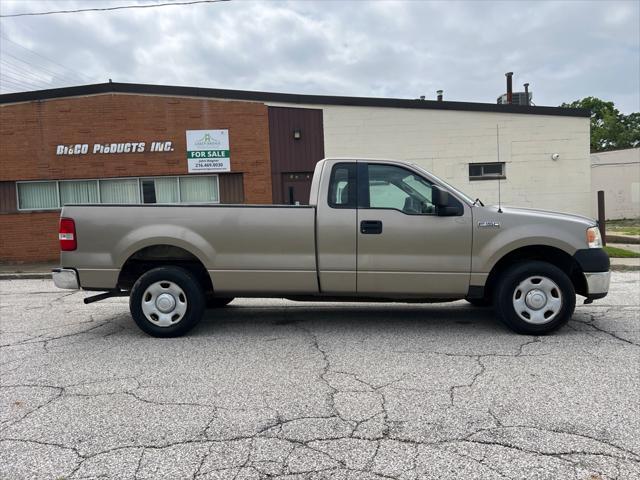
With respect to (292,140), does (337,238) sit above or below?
below

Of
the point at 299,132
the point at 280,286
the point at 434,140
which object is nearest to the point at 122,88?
the point at 299,132

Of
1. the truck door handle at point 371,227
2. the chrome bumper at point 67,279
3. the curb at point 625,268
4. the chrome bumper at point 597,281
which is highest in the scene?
the truck door handle at point 371,227

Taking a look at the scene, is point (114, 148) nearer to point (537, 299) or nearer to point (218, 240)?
point (218, 240)

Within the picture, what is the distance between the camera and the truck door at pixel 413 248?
5.26 metres

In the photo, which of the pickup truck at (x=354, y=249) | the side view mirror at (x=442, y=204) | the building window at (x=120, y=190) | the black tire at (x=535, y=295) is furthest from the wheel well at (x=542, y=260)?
the building window at (x=120, y=190)

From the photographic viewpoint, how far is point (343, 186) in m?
5.45

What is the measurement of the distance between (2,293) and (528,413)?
992 cm

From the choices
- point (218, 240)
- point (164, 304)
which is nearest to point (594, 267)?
point (218, 240)

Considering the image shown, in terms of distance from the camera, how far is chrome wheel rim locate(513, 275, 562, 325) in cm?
521

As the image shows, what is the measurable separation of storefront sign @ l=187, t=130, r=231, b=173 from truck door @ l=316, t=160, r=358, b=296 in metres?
9.87

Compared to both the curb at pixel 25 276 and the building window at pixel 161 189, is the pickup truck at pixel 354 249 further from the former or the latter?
the building window at pixel 161 189

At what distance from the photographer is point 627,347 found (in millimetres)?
4918

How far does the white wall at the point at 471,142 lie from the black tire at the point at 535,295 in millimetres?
9994

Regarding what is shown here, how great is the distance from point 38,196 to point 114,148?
2.87 m
